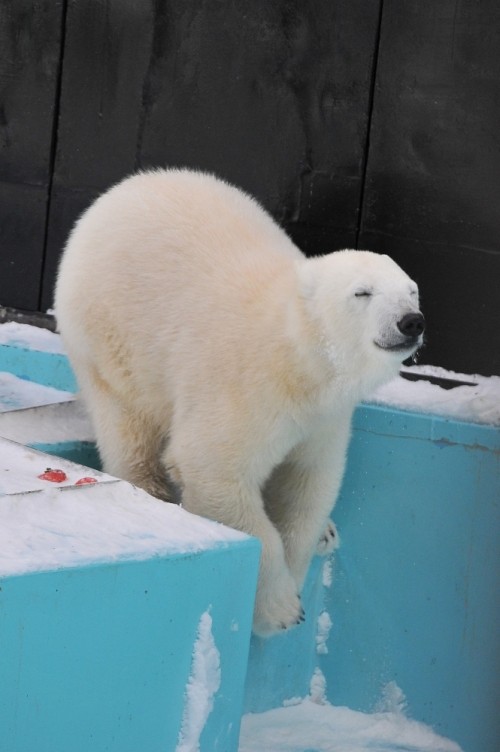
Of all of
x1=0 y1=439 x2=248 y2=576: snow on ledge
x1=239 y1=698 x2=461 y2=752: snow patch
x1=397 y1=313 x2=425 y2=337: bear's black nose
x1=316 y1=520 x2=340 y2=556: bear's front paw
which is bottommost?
x1=239 y1=698 x2=461 y2=752: snow patch

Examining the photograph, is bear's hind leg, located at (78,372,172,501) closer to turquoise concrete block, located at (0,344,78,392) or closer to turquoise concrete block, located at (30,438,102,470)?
turquoise concrete block, located at (30,438,102,470)

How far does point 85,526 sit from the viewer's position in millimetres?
2648

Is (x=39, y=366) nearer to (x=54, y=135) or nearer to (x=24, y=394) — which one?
(x=24, y=394)

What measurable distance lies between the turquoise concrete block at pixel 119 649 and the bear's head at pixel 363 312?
0.58 meters

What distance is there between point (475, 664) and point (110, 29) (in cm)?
253

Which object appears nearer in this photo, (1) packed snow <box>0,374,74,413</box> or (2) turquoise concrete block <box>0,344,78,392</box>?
(1) packed snow <box>0,374,74,413</box>

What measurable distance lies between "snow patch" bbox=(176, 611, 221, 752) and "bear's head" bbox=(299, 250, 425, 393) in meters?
0.77

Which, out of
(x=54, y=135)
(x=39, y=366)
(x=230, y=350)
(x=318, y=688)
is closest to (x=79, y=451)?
(x=39, y=366)

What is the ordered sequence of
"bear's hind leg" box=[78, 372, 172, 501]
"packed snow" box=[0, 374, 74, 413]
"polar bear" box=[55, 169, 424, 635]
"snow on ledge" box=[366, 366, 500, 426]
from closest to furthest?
"polar bear" box=[55, 169, 424, 635]
"bear's hind leg" box=[78, 372, 172, 501]
"snow on ledge" box=[366, 366, 500, 426]
"packed snow" box=[0, 374, 74, 413]

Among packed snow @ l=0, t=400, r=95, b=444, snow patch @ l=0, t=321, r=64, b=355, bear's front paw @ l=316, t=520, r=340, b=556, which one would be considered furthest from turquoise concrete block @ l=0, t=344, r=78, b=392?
bear's front paw @ l=316, t=520, r=340, b=556

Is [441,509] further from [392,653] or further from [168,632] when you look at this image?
[168,632]

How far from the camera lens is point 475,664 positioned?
3783 mm

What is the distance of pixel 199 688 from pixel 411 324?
37.8 inches

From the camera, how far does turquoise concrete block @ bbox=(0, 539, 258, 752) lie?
2.34 metres
